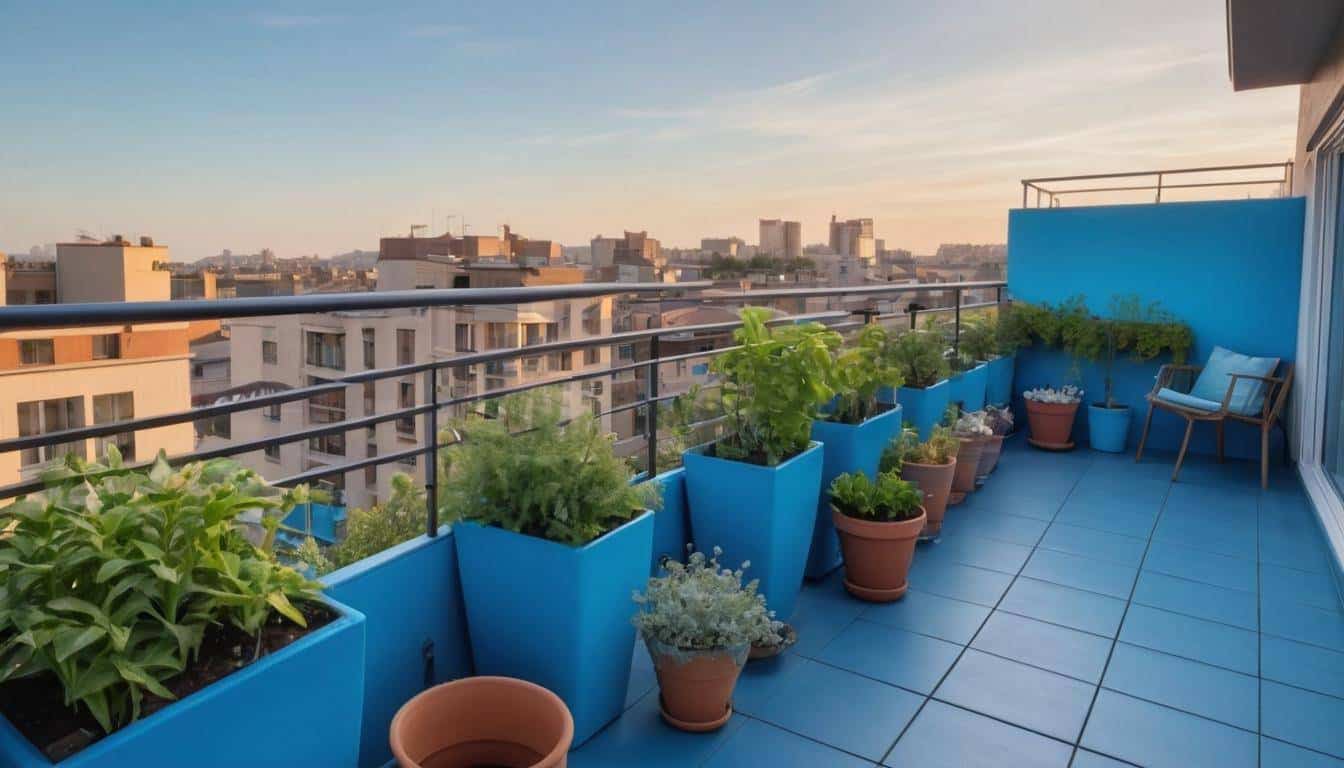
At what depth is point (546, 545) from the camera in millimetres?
2072

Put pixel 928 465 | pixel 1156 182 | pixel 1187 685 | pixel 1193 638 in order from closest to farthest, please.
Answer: pixel 1187 685
pixel 1193 638
pixel 928 465
pixel 1156 182

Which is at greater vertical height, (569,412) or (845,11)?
(845,11)

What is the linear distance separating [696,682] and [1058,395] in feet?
16.5

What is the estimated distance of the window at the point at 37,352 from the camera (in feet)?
19.4

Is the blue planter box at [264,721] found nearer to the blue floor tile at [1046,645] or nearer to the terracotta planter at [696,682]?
the terracotta planter at [696,682]

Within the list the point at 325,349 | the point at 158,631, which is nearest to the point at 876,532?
the point at 158,631

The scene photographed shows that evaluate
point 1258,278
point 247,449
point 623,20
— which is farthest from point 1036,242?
point 623,20

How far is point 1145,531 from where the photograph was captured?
14.1ft

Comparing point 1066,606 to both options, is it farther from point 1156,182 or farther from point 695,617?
point 1156,182

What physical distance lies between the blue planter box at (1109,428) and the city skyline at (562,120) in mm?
2017

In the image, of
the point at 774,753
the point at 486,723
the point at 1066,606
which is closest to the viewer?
the point at 486,723

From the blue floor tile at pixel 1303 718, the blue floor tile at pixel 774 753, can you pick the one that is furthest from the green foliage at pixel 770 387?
the blue floor tile at pixel 1303 718

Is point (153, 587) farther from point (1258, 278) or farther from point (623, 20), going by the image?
point (623, 20)

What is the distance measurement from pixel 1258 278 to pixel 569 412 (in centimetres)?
606
